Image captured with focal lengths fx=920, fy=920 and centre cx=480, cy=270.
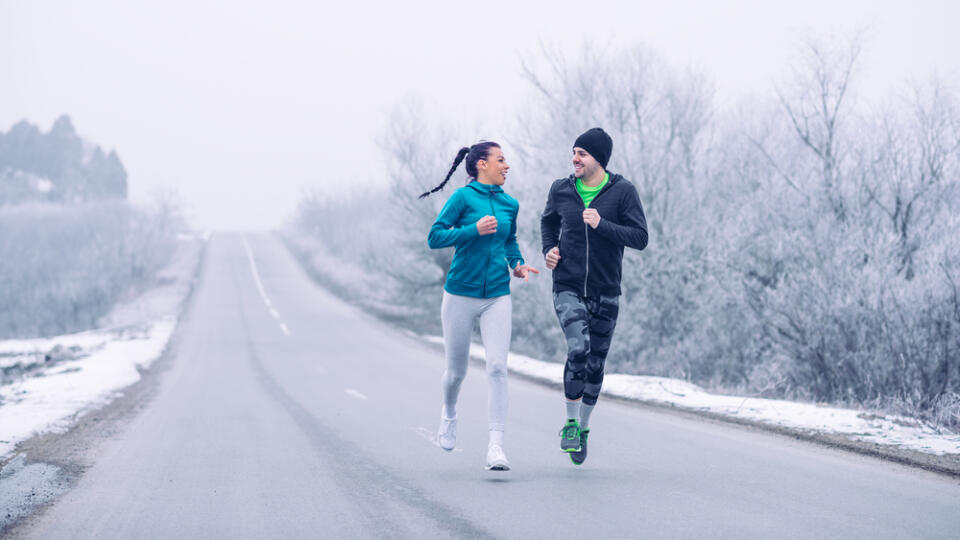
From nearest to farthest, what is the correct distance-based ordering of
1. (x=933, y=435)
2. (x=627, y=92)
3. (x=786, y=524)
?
(x=786, y=524), (x=933, y=435), (x=627, y=92)

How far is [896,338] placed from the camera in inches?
489

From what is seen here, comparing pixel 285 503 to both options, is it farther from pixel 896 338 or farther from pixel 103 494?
pixel 896 338

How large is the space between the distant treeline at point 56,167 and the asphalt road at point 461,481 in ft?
323

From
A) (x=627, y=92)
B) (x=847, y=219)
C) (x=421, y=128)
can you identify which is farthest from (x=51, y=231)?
(x=847, y=219)

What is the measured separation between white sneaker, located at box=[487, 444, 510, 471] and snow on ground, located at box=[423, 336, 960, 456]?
315cm

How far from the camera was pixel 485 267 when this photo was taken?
5973mm

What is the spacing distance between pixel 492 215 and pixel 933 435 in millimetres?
4194

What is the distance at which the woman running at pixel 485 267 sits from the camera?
597 centimetres

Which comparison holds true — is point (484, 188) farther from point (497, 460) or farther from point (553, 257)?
point (497, 460)

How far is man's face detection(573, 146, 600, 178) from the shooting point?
243 inches

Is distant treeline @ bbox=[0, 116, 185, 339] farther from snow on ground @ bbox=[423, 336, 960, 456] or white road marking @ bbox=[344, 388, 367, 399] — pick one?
snow on ground @ bbox=[423, 336, 960, 456]

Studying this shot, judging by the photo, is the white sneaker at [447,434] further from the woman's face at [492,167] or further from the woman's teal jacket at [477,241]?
the woman's face at [492,167]

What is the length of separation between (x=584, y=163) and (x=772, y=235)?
11068 millimetres

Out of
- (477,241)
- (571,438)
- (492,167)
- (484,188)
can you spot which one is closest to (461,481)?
(571,438)
